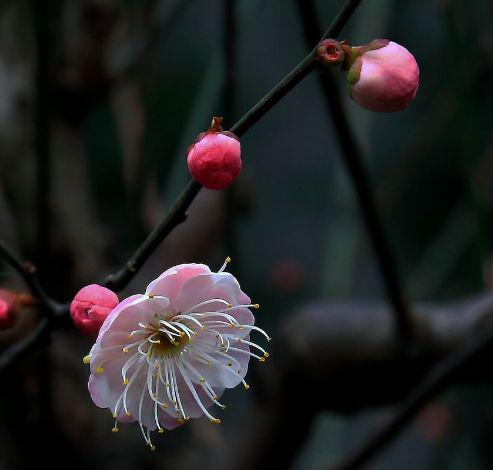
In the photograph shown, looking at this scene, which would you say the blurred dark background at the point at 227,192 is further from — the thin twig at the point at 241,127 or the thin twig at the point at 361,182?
the thin twig at the point at 241,127

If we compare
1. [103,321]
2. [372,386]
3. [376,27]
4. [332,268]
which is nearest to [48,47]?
[103,321]

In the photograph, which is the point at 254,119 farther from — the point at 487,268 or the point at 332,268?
the point at 332,268

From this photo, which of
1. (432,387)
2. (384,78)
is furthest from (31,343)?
(432,387)

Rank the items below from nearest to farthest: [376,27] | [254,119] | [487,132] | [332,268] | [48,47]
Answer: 1. [254,119]
2. [48,47]
3. [376,27]
4. [332,268]
5. [487,132]

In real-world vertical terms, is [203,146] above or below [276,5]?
above

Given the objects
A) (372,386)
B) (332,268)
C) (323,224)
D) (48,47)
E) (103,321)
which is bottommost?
(323,224)
